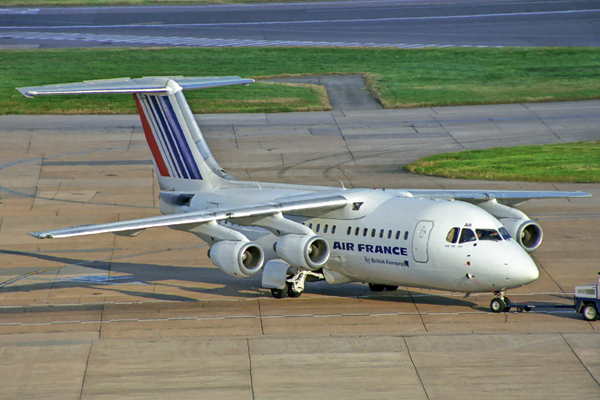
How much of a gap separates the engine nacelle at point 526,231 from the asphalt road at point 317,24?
46478 millimetres

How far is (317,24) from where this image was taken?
3088 inches

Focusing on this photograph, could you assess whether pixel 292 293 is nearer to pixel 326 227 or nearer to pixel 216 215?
pixel 326 227

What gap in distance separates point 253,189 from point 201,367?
343 inches

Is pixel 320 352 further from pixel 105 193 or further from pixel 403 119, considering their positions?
pixel 403 119

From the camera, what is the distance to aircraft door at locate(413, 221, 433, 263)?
22.2 meters

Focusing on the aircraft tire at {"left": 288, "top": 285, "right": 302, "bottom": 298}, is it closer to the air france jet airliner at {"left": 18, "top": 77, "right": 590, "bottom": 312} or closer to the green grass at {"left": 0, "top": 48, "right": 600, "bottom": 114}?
the air france jet airliner at {"left": 18, "top": 77, "right": 590, "bottom": 312}

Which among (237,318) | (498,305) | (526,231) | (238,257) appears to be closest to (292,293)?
(237,318)

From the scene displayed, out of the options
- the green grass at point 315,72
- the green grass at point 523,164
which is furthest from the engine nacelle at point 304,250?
the green grass at point 315,72

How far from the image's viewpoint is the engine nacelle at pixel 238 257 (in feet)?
73.7

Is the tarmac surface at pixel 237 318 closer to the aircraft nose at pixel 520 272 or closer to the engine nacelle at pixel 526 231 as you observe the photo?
the aircraft nose at pixel 520 272

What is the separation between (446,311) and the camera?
23109mm

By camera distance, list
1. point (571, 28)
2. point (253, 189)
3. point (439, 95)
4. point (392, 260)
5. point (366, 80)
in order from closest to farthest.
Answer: point (392, 260), point (253, 189), point (439, 95), point (366, 80), point (571, 28)

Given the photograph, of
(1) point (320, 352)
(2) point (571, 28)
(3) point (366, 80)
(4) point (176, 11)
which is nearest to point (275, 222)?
(1) point (320, 352)

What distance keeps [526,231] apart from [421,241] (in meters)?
4.30
